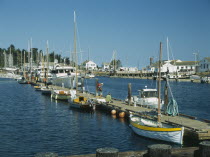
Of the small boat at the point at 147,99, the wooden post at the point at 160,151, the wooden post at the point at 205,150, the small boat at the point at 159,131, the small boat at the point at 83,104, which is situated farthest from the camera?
the small boat at the point at 147,99

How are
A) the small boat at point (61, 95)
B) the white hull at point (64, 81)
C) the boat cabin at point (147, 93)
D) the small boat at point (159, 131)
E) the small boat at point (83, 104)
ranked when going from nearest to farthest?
1. the small boat at point (159, 131)
2. the small boat at point (83, 104)
3. the boat cabin at point (147, 93)
4. the small boat at point (61, 95)
5. the white hull at point (64, 81)

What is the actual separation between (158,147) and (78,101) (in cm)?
3722

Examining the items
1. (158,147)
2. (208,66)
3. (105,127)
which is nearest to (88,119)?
(105,127)

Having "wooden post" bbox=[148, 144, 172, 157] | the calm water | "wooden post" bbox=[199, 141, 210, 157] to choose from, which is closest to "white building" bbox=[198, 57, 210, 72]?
the calm water

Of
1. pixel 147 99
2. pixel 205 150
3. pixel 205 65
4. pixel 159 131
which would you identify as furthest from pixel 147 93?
pixel 205 65

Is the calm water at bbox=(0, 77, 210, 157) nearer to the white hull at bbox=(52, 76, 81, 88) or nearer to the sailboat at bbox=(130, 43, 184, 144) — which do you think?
the sailboat at bbox=(130, 43, 184, 144)

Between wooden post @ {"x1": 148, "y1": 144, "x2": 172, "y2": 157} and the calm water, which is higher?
wooden post @ {"x1": 148, "y1": 144, "x2": 172, "y2": 157}

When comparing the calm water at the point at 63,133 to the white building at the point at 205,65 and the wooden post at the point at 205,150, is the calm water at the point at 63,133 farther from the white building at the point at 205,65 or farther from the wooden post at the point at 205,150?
the white building at the point at 205,65

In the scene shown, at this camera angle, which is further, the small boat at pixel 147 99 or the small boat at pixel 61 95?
the small boat at pixel 61 95

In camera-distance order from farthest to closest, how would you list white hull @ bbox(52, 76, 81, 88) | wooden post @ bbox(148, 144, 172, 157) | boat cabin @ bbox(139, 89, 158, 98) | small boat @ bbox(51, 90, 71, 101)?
white hull @ bbox(52, 76, 81, 88)
small boat @ bbox(51, 90, 71, 101)
boat cabin @ bbox(139, 89, 158, 98)
wooden post @ bbox(148, 144, 172, 157)

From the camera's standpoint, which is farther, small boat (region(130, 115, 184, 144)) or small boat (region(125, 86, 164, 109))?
small boat (region(125, 86, 164, 109))

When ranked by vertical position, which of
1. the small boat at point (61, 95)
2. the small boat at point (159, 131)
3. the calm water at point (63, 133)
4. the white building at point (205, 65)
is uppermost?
the white building at point (205, 65)

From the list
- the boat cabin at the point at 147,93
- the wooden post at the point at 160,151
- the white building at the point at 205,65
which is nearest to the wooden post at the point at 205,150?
the wooden post at the point at 160,151

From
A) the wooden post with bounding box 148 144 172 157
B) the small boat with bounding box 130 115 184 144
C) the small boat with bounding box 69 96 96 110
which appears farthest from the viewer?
the small boat with bounding box 69 96 96 110
